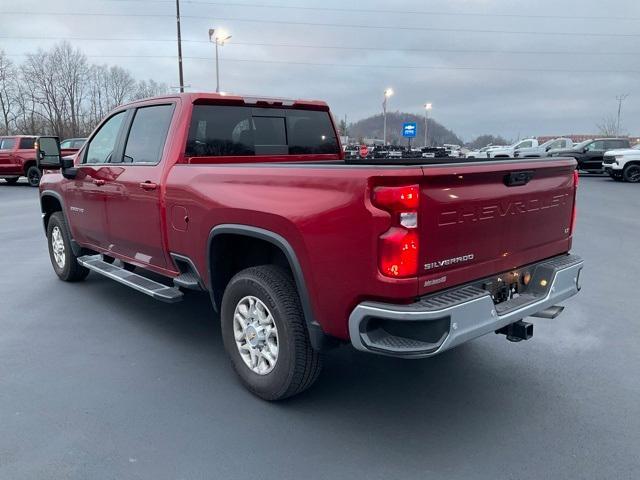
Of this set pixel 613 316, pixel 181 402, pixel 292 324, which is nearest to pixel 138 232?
pixel 181 402

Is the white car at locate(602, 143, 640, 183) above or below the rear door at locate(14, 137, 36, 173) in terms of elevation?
below

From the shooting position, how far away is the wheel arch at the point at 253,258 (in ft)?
10.2

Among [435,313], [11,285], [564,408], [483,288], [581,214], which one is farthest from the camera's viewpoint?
[581,214]

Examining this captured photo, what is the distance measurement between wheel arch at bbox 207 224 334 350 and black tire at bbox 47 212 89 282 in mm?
3106

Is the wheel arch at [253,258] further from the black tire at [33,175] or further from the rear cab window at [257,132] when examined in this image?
the black tire at [33,175]

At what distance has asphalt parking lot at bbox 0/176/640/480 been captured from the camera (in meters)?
2.83

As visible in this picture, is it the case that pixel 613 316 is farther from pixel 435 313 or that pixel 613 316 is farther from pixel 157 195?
pixel 157 195

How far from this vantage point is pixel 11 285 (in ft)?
20.8

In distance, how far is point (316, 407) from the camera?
11.4 feet

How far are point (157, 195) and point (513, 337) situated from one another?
2845 millimetres

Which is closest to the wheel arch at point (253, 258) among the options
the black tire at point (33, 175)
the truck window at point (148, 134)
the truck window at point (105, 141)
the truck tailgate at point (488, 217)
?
the truck tailgate at point (488, 217)

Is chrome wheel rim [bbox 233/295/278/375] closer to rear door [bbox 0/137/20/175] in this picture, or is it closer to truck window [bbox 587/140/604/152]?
rear door [bbox 0/137/20/175]

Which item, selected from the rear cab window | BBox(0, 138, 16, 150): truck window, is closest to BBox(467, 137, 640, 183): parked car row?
the rear cab window

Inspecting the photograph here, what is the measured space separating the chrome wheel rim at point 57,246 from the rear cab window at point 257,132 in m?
2.99
